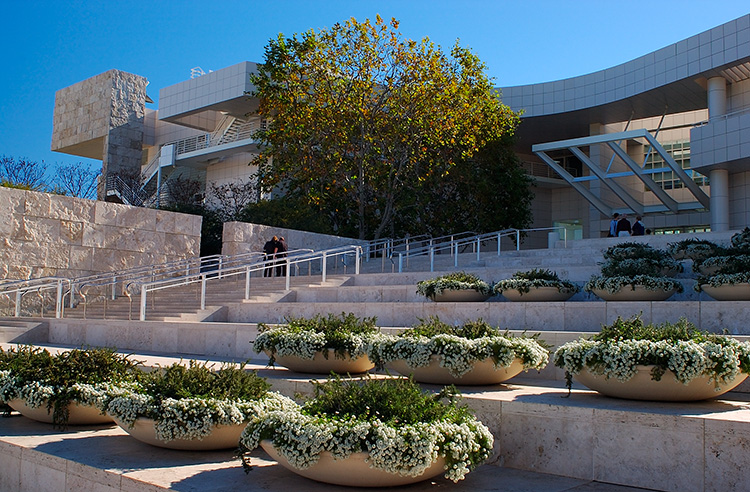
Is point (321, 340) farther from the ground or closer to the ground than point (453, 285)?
closer to the ground

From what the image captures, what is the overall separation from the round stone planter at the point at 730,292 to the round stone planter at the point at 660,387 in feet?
15.2

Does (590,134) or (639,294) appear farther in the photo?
(590,134)

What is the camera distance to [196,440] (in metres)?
5.91

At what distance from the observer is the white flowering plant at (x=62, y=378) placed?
22.6ft

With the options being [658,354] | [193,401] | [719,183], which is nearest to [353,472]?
[193,401]

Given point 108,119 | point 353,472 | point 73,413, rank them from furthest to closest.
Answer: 1. point 108,119
2. point 73,413
3. point 353,472

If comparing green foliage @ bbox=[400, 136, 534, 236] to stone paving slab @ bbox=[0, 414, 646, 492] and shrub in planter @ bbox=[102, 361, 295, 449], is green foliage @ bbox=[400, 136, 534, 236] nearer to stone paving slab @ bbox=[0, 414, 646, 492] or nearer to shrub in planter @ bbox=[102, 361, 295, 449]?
shrub in planter @ bbox=[102, 361, 295, 449]

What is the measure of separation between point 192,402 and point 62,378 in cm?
204

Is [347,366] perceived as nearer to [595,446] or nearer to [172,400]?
[172,400]

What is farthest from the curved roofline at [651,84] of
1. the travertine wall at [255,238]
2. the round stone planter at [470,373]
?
the round stone planter at [470,373]

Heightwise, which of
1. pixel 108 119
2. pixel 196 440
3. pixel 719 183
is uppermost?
pixel 108 119

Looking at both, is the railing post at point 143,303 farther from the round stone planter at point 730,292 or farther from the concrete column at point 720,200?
the concrete column at point 720,200

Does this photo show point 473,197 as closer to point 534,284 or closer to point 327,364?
point 534,284

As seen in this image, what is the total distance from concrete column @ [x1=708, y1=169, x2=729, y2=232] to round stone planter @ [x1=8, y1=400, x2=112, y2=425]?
28.8 metres
